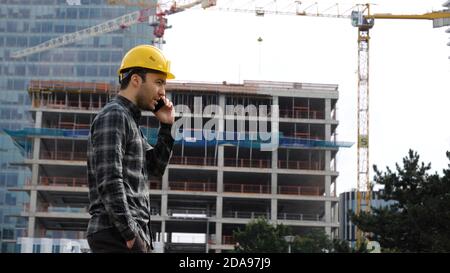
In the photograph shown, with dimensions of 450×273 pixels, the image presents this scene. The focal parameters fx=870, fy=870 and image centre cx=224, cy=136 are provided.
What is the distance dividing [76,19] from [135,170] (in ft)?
473

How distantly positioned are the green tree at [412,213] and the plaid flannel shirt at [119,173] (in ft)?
105

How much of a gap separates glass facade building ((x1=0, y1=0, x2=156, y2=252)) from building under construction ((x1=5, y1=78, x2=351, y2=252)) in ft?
134

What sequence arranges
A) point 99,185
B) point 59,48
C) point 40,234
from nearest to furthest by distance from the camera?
point 99,185, point 40,234, point 59,48

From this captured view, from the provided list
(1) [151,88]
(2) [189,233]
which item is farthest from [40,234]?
(1) [151,88]

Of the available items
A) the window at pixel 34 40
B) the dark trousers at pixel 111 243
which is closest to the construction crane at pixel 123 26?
the window at pixel 34 40

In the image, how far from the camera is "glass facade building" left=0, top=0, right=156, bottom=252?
13875 cm

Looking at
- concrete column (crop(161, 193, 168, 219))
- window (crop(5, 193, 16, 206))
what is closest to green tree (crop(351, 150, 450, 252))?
concrete column (crop(161, 193, 168, 219))

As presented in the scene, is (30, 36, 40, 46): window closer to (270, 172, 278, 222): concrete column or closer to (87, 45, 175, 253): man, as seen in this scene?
(270, 172, 278, 222): concrete column

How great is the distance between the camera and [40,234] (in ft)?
283

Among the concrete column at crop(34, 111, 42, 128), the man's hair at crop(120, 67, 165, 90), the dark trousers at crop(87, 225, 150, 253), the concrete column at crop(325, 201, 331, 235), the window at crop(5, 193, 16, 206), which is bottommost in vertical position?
the dark trousers at crop(87, 225, 150, 253)

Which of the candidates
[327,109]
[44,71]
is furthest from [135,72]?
[44,71]

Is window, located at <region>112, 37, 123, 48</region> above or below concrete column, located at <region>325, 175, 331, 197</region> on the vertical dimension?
above

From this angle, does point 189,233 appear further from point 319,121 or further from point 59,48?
point 59,48
